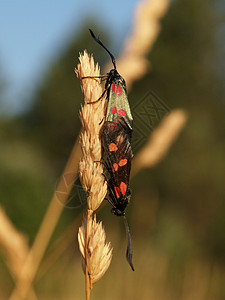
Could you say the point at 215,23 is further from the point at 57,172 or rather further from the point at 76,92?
the point at 57,172

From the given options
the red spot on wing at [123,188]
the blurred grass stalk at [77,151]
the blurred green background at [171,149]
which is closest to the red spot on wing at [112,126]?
the red spot on wing at [123,188]

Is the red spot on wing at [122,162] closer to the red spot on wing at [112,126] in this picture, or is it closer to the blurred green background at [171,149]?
the red spot on wing at [112,126]

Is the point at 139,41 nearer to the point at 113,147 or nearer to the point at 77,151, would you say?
the point at 77,151

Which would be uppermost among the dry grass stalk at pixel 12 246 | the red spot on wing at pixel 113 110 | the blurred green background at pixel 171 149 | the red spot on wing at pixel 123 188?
the red spot on wing at pixel 113 110

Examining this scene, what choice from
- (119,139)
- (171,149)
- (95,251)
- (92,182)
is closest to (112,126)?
(119,139)

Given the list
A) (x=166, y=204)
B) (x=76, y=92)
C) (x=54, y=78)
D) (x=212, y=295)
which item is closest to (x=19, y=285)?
(x=212, y=295)
